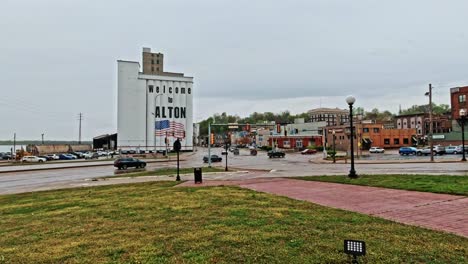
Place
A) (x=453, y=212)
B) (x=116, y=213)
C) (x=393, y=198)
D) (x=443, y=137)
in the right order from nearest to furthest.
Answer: (x=453, y=212), (x=116, y=213), (x=393, y=198), (x=443, y=137)

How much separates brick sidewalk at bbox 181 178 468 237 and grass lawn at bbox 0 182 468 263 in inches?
35.9

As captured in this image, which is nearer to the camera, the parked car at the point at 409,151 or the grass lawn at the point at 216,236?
the grass lawn at the point at 216,236

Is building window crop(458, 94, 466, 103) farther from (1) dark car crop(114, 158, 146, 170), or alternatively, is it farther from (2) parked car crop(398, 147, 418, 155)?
(1) dark car crop(114, 158, 146, 170)

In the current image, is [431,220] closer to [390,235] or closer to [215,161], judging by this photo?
[390,235]

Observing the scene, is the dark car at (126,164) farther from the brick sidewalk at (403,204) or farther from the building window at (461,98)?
the building window at (461,98)

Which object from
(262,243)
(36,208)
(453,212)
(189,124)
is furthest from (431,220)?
(189,124)

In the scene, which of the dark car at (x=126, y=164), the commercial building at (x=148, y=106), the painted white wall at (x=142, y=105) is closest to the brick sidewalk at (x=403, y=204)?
the dark car at (x=126, y=164)

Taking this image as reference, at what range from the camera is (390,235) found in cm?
681

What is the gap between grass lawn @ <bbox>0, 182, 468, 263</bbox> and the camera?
569cm

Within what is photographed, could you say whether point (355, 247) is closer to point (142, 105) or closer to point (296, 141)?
point (142, 105)

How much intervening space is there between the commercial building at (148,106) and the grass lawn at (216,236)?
85.6m

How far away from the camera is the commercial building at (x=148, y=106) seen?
9988 centimetres

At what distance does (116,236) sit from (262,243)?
3.36 meters

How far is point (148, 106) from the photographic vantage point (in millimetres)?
103938
